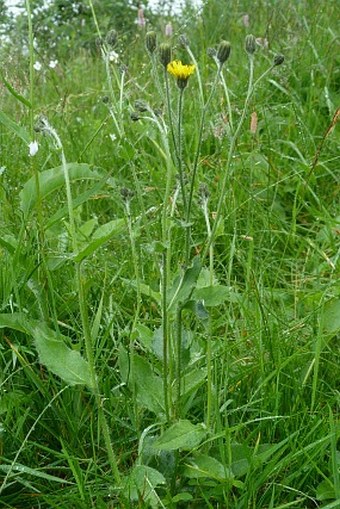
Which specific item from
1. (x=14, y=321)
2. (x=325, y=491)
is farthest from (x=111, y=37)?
(x=325, y=491)

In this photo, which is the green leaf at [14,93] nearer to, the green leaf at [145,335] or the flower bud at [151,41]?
the flower bud at [151,41]

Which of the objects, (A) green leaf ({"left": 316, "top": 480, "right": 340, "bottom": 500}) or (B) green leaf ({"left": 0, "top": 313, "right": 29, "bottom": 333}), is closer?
(A) green leaf ({"left": 316, "top": 480, "right": 340, "bottom": 500})

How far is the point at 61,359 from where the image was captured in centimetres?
103

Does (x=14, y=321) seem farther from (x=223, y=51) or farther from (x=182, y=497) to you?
(x=223, y=51)

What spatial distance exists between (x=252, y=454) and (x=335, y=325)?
0.39m

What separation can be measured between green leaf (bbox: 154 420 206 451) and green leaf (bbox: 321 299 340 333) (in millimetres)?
452

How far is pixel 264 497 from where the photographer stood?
1038 mm

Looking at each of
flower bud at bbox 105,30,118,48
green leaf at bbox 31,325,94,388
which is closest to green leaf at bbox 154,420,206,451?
green leaf at bbox 31,325,94,388

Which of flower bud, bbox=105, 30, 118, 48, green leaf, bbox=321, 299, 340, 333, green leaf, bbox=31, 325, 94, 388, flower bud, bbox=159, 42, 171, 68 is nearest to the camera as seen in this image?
flower bud, bbox=159, 42, 171, 68

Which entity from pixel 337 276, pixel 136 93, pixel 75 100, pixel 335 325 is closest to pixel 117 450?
pixel 335 325

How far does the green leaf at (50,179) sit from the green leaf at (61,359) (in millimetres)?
273

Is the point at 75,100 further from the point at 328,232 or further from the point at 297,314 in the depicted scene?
the point at 297,314

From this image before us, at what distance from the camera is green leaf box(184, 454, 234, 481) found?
39.0 inches

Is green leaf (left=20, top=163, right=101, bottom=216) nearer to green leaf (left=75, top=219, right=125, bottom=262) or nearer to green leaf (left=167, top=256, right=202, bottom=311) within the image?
green leaf (left=75, top=219, right=125, bottom=262)
